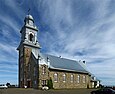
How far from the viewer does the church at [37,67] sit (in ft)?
142

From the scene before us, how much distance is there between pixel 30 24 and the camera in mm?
48406

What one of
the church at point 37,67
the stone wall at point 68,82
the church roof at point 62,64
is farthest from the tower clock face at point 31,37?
the stone wall at point 68,82

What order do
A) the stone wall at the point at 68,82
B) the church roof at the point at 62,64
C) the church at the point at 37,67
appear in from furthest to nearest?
the church roof at the point at 62,64 → the stone wall at the point at 68,82 → the church at the point at 37,67

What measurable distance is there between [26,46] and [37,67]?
617 cm

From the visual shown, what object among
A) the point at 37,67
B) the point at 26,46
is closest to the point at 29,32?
the point at 26,46

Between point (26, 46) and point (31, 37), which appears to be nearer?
point (26, 46)

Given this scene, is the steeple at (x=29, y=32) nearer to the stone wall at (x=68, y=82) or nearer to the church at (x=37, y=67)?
the church at (x=37, y=67)

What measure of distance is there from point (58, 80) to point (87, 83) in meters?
14.0

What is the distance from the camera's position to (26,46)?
45.4 m

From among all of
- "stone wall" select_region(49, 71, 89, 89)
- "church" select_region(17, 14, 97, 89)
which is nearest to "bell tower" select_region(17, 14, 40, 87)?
"church" select_region(17, 14, 97, 89)

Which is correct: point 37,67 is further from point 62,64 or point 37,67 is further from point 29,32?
point 62,64

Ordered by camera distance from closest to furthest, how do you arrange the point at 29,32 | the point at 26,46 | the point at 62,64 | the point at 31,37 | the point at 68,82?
1. the point at 26,46
2. the point at 29,32
3. the point at 31,37
4. the point at 68,82
5. the point at 62,64

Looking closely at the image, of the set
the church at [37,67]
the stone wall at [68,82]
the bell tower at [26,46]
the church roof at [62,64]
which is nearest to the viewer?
the church at [37,67]

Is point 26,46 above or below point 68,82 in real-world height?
above
